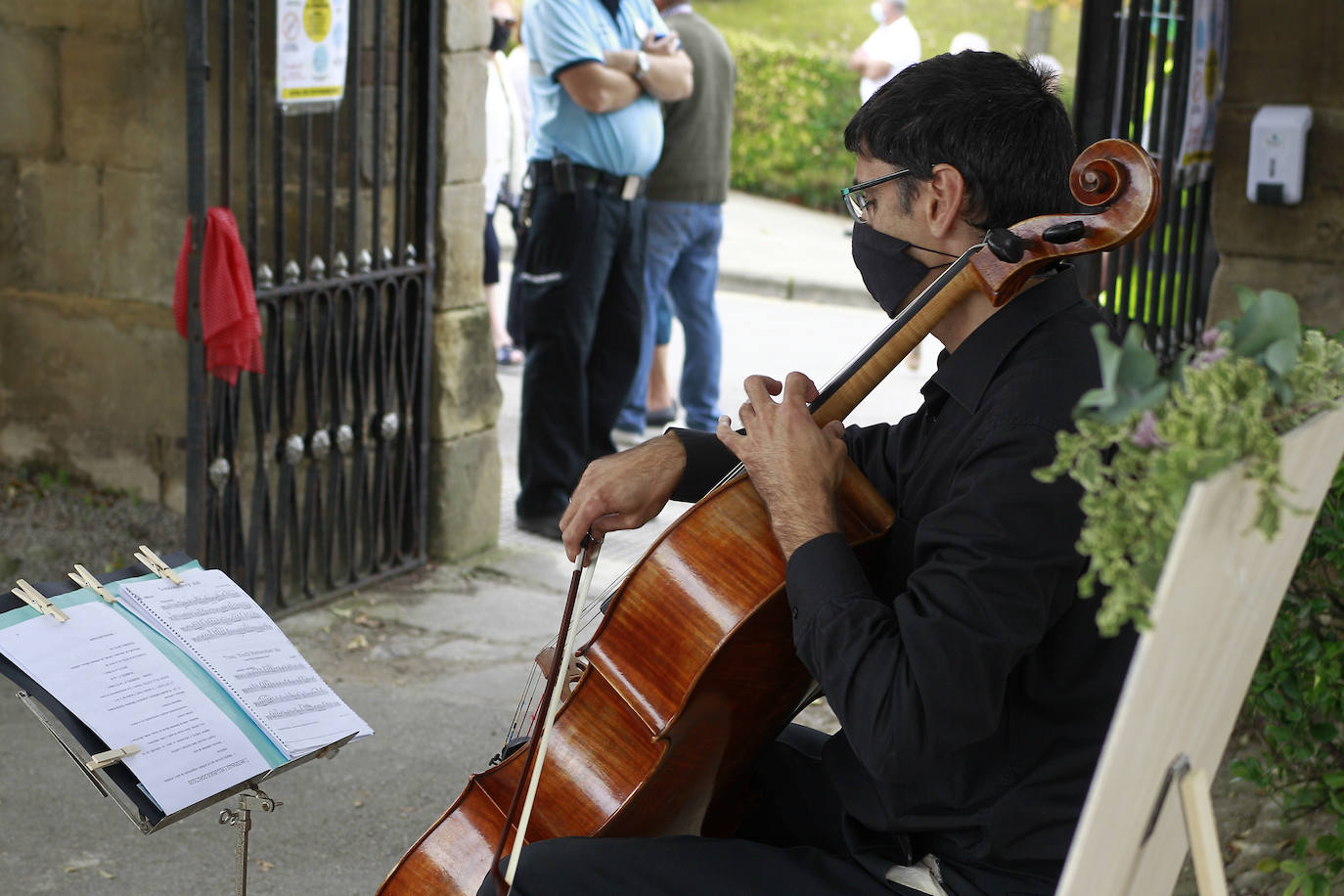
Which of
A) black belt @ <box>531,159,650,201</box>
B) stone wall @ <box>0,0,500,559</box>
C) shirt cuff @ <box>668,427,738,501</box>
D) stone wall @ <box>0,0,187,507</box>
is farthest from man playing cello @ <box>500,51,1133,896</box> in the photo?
black belt @ <box>531,159,650,201</box>

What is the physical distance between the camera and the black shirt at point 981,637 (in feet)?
5.36

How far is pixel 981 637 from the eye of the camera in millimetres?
1615

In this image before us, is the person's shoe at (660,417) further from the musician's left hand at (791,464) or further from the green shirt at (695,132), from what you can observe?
the musician's left hand at (791,464)

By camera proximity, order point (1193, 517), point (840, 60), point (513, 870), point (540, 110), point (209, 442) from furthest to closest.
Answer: point (840, 60)
point (540, 110)
point (209, 442)
point (513, 870)
point (1193, 517)

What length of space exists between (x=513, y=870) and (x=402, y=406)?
120 inches

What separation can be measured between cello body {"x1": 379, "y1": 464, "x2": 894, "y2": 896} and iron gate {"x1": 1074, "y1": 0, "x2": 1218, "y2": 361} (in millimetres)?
2232

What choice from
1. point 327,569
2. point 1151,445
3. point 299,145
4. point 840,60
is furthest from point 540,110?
point 840,60

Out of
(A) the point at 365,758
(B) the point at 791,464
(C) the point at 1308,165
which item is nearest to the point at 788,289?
(C) the point at 1308,165

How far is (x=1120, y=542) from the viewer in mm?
1146

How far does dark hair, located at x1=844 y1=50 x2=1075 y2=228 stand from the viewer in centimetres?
191

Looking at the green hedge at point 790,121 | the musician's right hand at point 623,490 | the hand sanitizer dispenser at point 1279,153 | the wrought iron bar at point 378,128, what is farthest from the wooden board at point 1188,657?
the green hedge at point 790,121

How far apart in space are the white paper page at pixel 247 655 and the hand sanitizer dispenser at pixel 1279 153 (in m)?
2.93

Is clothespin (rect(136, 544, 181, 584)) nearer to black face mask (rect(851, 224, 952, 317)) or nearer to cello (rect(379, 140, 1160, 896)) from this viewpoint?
cello (rect(379, 140, 1160, 896))

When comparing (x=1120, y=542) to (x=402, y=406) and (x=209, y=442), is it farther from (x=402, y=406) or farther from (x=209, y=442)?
(x=402, y=406)
